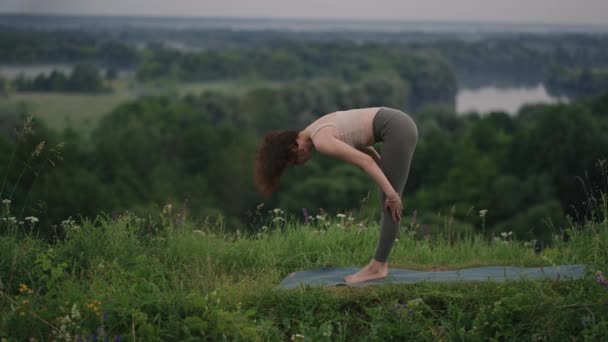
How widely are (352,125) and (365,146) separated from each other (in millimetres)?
230

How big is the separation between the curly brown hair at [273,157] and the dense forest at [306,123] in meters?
19.5

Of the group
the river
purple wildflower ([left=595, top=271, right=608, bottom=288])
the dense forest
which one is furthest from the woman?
the river

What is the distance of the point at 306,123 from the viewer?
8000 centimetres

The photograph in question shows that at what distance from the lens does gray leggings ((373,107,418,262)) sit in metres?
6.00

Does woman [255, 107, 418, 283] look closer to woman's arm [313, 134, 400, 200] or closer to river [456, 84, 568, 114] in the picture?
woman's arm [313, 134, 400, 200]

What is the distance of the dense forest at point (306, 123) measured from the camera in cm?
4619

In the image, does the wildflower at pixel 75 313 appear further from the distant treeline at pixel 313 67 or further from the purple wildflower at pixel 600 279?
the distant treeline at pixel 313 67

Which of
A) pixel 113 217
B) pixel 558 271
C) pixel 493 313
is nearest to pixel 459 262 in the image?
pixel 558 271

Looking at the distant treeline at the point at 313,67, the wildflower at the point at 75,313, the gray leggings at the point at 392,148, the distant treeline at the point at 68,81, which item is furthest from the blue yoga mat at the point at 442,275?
the distant treeline at the point at 313,67

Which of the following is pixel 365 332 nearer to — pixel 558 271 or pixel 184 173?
pixel 558 271

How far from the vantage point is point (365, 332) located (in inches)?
208

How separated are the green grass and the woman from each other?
513mm

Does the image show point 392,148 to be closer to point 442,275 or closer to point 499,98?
point 442,275

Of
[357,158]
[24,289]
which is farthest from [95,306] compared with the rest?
[357,158]
